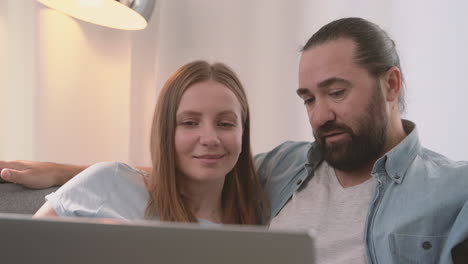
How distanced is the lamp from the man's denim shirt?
2.93 ft

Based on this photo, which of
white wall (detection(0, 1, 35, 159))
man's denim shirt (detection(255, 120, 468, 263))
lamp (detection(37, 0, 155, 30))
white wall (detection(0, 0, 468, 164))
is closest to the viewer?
man's denim shirt (detection(255, 120, 468, 263))

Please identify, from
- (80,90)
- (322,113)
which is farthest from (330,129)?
(80,90)

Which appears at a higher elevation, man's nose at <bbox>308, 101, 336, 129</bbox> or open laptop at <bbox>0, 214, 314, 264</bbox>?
open laptop at <bbox>0, 214, 314, 264</bbox>

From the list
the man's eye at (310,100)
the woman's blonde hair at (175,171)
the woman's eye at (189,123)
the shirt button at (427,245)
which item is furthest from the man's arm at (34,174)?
the shirt button at (427,245)

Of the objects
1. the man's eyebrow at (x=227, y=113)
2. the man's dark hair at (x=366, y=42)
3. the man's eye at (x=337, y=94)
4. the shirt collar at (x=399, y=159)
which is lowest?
the shirt collar at (x=399, y=159)

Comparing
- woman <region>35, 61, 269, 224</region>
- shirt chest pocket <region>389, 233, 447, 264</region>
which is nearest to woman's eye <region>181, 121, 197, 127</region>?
woman <region>35, 61, 269, 224</region>

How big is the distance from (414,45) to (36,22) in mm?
1542

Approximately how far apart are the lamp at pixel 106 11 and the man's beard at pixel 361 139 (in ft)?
2.34

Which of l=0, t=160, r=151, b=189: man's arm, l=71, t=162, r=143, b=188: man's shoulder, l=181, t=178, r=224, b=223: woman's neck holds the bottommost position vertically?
l=181, t=178, r=224, b=223: woman's neck

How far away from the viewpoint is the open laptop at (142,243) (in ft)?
1.19

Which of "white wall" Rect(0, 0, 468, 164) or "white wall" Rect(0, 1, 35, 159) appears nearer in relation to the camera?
"white wall" Rect(0, 0, 468, 164)

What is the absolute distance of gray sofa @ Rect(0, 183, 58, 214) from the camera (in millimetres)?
1205

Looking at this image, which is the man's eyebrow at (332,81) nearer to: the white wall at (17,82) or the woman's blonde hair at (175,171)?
the woman's blonde hair at (175,171)

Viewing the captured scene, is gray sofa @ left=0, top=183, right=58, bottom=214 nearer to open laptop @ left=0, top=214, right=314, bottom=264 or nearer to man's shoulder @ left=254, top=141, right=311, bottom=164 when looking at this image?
man's shoulder @ left=254, top=141, right=311, bottom=164
